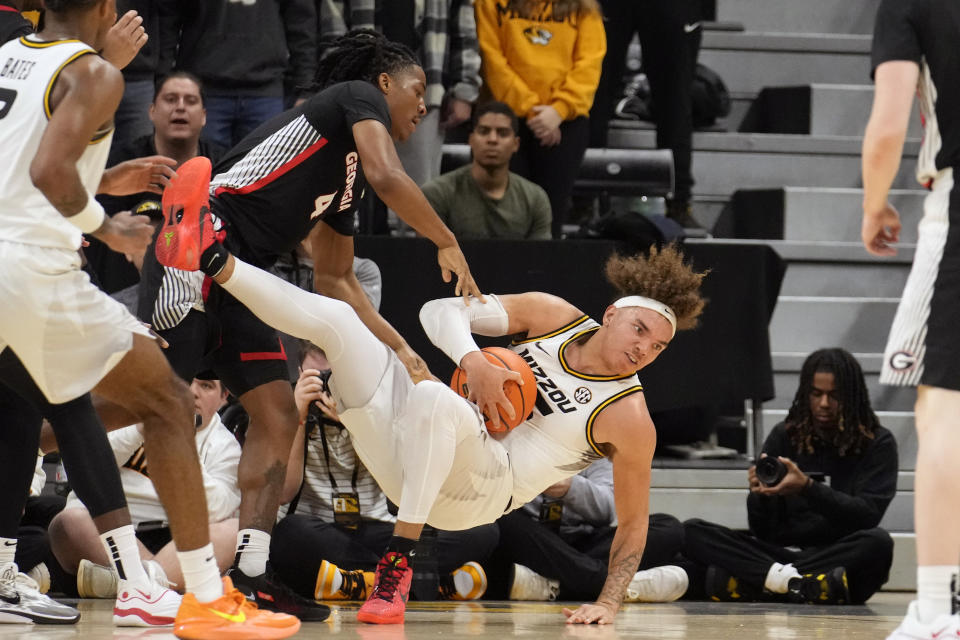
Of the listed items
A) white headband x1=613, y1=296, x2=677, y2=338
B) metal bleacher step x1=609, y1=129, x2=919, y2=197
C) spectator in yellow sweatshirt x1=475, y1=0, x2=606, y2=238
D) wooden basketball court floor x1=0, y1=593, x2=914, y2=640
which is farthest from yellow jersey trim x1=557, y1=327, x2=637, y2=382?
metal bleacher step x1=609, y1=129, x2=919, y2=197

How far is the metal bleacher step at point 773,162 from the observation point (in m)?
8.27

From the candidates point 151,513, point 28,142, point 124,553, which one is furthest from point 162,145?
point 28,142

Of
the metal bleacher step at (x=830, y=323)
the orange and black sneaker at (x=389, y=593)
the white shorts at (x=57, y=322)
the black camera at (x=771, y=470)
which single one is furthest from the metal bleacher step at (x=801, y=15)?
the white shorts at (x=57, y=322)

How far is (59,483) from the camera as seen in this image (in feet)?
18.4

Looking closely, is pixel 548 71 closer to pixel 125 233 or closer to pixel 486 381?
pixel 486 381

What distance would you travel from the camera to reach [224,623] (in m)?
3.05

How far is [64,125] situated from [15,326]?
18.6 inches

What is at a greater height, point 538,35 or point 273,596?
point 538,35

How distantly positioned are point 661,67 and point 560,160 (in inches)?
38.6

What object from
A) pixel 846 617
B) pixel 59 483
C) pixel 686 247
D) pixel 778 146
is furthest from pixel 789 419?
pixel 59 483

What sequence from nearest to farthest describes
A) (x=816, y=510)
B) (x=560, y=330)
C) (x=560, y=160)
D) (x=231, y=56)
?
(x=560, y=330), (x=816, y=510), (x=231, y=56), (x=560, y=160)

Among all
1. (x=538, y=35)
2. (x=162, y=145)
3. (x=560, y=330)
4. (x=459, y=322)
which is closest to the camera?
(x=459, y=322)

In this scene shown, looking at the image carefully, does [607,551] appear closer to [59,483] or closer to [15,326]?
[59,483]

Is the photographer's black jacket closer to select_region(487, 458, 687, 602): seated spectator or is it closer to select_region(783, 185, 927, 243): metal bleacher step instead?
select_region(487, 458, 687, 602): seated spectator
